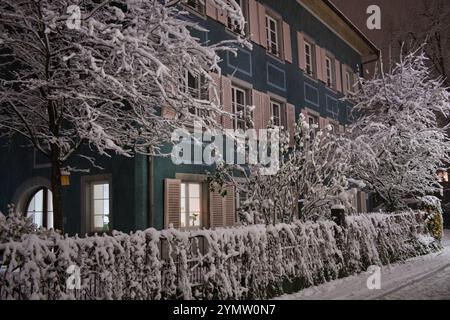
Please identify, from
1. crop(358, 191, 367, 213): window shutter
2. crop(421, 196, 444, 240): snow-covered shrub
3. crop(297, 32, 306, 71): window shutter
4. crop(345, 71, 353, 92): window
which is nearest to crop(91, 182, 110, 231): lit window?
crop(297, 32, 306, 71): window shutter

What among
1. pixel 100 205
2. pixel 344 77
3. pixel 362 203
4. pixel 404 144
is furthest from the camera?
pixel 362 203

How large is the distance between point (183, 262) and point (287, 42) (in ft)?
38.7

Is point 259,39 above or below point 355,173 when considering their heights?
above

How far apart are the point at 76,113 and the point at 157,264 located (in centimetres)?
379

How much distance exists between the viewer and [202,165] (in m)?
12.0

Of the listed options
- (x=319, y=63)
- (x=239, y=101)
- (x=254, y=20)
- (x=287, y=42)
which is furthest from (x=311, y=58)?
(x=239, y=101)

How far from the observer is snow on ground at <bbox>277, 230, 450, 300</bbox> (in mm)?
7895

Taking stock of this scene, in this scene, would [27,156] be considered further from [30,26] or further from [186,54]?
[186,54]

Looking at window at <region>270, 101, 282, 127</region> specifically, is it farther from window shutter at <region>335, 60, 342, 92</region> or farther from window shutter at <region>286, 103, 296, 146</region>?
window shutter at <region>335, 60, 342, 92</region>

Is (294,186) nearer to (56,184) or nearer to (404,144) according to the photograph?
(56,184)

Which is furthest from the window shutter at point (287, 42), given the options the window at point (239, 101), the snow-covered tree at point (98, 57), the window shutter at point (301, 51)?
the snow-covered tree at point (98, 57)

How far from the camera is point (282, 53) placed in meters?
→ 16.4

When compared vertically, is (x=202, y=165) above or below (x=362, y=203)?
above
